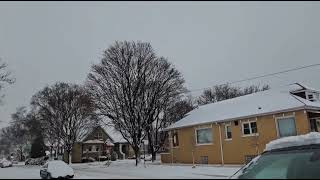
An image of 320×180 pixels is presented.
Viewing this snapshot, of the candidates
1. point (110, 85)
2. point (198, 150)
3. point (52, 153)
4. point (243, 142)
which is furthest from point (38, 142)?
point (243, 142)

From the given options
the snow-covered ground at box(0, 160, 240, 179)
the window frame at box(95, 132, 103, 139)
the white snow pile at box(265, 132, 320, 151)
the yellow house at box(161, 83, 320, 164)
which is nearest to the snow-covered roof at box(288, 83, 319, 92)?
the yellow house at box(161, 83, 320, 164)

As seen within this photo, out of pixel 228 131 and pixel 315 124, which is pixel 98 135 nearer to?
pixel 228 131

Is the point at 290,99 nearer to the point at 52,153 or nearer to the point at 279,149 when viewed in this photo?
the point at 279,149

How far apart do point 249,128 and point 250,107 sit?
7.83ft

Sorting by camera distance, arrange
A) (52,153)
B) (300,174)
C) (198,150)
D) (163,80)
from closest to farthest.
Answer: (300,174) → (198,150) → (163,80) → (52,153)

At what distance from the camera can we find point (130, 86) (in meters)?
43.2

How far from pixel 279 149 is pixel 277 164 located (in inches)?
6.9

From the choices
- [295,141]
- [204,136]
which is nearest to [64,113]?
[204,136]

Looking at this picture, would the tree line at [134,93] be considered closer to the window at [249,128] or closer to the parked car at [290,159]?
the window at [249,128]

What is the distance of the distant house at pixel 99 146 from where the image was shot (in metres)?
70.9

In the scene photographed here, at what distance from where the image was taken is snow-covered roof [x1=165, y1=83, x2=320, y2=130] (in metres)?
32.0

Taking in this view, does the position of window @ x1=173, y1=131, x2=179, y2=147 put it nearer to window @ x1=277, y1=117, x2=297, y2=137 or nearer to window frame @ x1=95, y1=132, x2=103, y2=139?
window @ x1=277, y1=117, x2=297, y2=137

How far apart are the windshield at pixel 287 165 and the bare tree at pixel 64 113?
52.8 meters

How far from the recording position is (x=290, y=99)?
1293 inches
